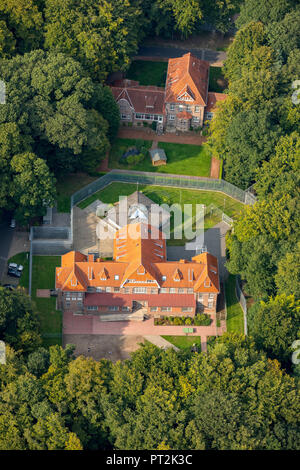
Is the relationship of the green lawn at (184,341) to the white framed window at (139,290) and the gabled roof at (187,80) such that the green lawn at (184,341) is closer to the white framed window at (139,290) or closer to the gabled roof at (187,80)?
the white framed window at (139,290)

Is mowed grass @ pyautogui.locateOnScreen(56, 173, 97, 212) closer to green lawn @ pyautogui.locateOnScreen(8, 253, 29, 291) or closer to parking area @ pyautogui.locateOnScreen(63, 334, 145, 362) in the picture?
green lawn @ pyautogui.locateOnScreen(8, 253, 29, 291)

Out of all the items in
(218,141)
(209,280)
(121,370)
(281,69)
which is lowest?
(121,370)

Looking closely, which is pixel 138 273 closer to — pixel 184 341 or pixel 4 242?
pixel 184 341

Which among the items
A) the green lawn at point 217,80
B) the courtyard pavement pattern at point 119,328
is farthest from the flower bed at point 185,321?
the green lawn at point 217,80

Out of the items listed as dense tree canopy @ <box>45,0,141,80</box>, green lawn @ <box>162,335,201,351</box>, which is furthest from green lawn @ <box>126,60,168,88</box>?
green lawn @ <box>162,335,201,351</box>

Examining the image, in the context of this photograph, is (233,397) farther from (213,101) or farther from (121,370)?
(213,101)
